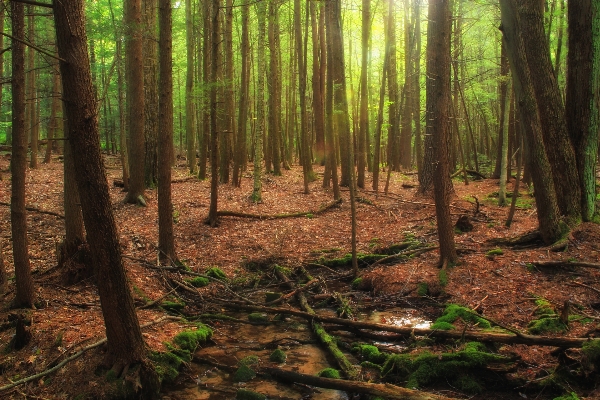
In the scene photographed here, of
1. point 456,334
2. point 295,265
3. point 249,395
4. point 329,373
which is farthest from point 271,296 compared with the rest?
point 456,334

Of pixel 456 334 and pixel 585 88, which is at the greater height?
pixel 585 88

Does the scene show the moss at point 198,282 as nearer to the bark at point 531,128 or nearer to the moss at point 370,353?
the moss at point 370,353

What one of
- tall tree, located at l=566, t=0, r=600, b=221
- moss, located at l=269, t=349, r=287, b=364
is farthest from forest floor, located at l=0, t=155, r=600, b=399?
moss, located at l=269, t=349, r=287, b=364

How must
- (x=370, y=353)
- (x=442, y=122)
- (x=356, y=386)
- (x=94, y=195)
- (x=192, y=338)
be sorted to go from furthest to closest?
1. (x=442, y=122)
2. (x=192, y=338)
3. (x=370, y=353)
4. (x=356, y=386)
5. (x=94, y=195)

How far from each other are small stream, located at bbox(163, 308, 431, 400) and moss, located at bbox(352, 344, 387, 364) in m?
0.14

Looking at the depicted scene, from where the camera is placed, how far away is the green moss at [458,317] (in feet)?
21.1

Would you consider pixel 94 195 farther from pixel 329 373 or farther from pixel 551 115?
pixel 551 115

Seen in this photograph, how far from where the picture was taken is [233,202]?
1550 centimetres

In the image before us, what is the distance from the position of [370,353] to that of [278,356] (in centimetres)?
133

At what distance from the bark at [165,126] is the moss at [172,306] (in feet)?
5.84

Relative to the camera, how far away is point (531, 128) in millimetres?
8812

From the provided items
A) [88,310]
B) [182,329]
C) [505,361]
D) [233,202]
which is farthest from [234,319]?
[233,202]

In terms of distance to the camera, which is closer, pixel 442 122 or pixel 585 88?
pixel 442 122

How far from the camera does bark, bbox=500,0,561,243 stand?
865cm
